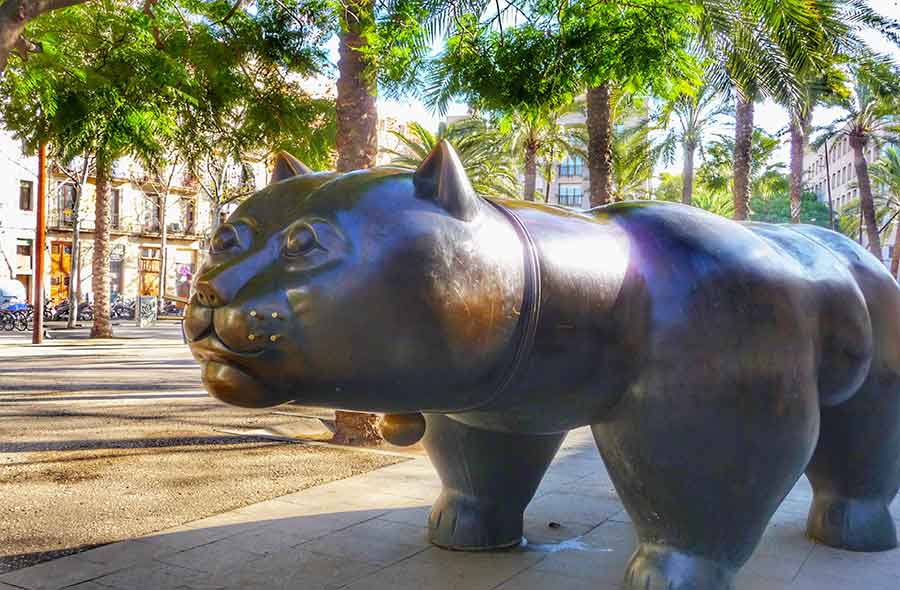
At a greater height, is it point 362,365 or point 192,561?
point 362,365

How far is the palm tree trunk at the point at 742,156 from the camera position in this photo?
653 inches

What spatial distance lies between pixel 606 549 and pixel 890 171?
4026 cm

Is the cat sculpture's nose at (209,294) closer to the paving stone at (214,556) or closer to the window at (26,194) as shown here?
the paving stone at (214,556)

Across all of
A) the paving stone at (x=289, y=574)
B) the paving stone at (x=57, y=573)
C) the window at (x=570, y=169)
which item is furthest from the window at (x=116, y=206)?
the paving stone at (x=289, y=574)

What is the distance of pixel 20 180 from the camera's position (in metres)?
37.4

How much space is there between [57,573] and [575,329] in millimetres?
2739

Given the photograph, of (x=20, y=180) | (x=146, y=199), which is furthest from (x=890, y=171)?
(x=20, y=180)

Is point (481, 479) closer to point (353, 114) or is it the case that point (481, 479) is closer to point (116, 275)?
point (353, 114)

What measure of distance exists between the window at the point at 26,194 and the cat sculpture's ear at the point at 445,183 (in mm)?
40238

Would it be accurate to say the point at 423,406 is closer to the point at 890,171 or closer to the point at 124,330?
the point at 124,330

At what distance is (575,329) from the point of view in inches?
113

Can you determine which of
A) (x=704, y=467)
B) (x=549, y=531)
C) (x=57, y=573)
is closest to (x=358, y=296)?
(x=704, y=467)

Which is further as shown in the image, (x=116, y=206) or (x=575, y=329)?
(x=116, y=206)

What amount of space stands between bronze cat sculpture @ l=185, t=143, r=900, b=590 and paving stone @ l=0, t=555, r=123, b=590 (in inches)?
74.2
